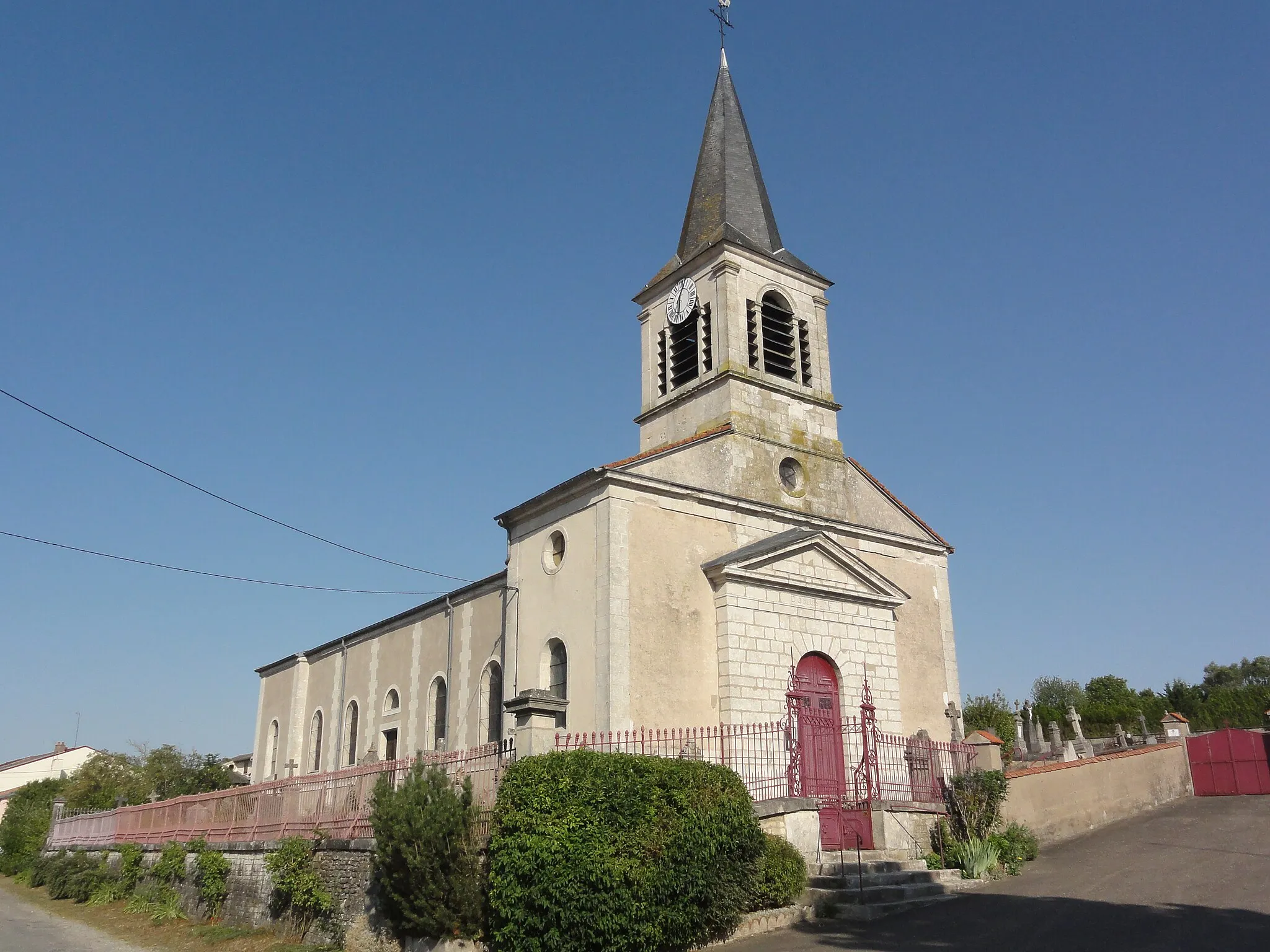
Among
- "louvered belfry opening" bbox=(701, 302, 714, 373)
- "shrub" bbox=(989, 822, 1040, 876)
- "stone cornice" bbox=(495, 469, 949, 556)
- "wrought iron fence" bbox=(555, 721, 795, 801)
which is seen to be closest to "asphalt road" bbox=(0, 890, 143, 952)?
"wrought iron fence" bbox=(555, 721, 795, 801)

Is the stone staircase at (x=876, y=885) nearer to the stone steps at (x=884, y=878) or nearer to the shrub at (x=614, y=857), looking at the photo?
the stone steps at (x=884, y=878)

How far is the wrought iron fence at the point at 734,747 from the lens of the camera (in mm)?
15016

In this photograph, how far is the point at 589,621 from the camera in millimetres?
16391

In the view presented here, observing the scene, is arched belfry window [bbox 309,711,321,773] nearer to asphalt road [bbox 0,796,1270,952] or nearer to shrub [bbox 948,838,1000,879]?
asphalt road [bbox 0,796,1270,952]

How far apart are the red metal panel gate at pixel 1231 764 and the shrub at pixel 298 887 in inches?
752

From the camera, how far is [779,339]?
70.6ft

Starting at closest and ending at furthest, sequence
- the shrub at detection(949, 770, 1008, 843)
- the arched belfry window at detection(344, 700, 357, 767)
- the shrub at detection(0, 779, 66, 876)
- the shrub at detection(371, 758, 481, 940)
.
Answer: the shrub at detection(371, 758, 481, 940)
the shrub at detection(949, 770, 1008, 843)
the arched belfry window at detection(344, 700, 357, 767)
the shrub at detection(0, 779, 66, 876)

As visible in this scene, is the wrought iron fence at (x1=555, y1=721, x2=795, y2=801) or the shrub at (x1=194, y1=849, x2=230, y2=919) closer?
the wrought iron fence at (x1=555, y1=721, x2=795, y2=801)

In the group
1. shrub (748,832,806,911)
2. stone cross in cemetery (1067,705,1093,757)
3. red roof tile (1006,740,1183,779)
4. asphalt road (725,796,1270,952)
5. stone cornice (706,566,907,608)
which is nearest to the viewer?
asphalt road (725,796,1270,952)

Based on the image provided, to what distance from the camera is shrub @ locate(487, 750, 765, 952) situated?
1125 centimetres

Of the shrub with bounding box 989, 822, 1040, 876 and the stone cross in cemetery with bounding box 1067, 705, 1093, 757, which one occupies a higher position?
the stone cross in cemetery with bounding box 1067, 705, 1093, 757

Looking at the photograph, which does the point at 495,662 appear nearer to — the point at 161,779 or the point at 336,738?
the point at 336,738

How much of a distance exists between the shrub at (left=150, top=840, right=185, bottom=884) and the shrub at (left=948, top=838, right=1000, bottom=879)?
14792mm

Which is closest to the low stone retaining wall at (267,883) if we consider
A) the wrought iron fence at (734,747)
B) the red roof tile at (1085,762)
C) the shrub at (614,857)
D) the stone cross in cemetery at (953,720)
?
the shrub at (614,857)
